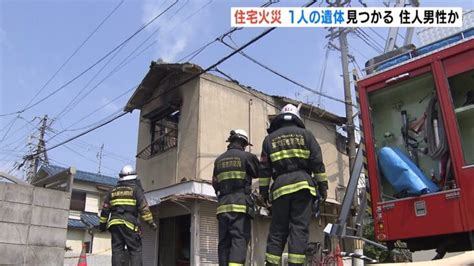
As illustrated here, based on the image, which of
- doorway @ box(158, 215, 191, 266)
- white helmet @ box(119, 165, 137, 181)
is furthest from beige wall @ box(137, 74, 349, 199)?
white helmet @ box(119, 165, 137, 181)

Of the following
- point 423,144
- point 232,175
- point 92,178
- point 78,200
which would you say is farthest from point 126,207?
point 92,178

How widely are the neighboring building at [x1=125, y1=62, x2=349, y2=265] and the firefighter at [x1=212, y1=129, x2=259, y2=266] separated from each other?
5.78 meters

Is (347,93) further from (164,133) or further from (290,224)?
(290,224)

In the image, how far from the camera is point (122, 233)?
642 cm

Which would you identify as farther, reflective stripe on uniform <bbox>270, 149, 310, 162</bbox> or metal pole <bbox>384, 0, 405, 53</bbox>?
metal pole <bbox>384, 0, 405, 53</bbox>

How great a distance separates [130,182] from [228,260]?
2.15 m

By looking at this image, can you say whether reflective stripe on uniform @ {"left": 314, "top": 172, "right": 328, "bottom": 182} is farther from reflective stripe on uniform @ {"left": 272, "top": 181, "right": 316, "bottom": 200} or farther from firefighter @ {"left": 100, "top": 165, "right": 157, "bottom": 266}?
firefighter @ {"left": 100, "top": 165, "right": 157, "bottom": 266}

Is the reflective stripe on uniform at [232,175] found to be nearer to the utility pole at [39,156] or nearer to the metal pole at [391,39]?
the metal pole at [391,39]

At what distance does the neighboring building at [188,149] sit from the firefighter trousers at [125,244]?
470 cm

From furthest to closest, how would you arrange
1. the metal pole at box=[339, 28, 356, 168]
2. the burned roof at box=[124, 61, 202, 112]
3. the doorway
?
1. the metal pole at box=[339, 28, 356, 168]
2. the burned roof at box=[124, 61, 202, 112]
3. the doorway

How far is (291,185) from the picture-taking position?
4617 millimetres

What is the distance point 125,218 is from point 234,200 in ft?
6.31

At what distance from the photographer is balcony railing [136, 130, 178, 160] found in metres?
13.3

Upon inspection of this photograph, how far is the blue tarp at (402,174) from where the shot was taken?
4562 millimetres
